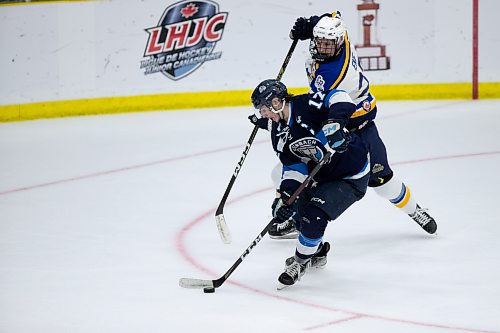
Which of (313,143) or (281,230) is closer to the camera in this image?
(313,143)

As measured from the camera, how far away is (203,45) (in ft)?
28.3

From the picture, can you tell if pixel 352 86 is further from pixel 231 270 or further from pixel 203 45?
pixel 203 45

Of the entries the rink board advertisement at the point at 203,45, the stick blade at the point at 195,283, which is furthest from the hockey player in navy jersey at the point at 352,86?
the rink board advertisement at the point at 203,45

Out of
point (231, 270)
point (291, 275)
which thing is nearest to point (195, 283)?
point (231, 270)

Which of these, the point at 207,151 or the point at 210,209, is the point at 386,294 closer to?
the point at 210,209

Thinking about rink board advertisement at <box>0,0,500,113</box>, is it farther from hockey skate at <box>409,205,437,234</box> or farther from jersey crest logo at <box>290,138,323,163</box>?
jersey crest logo at <box>290,138,323,163</box>

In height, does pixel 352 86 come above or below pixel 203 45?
above

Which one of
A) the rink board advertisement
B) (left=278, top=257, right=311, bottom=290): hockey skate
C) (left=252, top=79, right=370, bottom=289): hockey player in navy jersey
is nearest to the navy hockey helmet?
(left=252, top=79, right=370, bottom=289): hockey player in navy jersey

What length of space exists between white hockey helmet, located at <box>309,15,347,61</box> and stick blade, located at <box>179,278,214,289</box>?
1.15 meters

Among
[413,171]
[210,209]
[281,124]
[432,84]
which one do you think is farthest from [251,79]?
[281,124]

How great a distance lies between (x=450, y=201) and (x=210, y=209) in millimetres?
1303

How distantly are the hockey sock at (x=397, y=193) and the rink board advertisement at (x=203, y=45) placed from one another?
4048 millimetres

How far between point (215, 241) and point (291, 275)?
94cm

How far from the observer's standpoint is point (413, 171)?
6.13 metres
